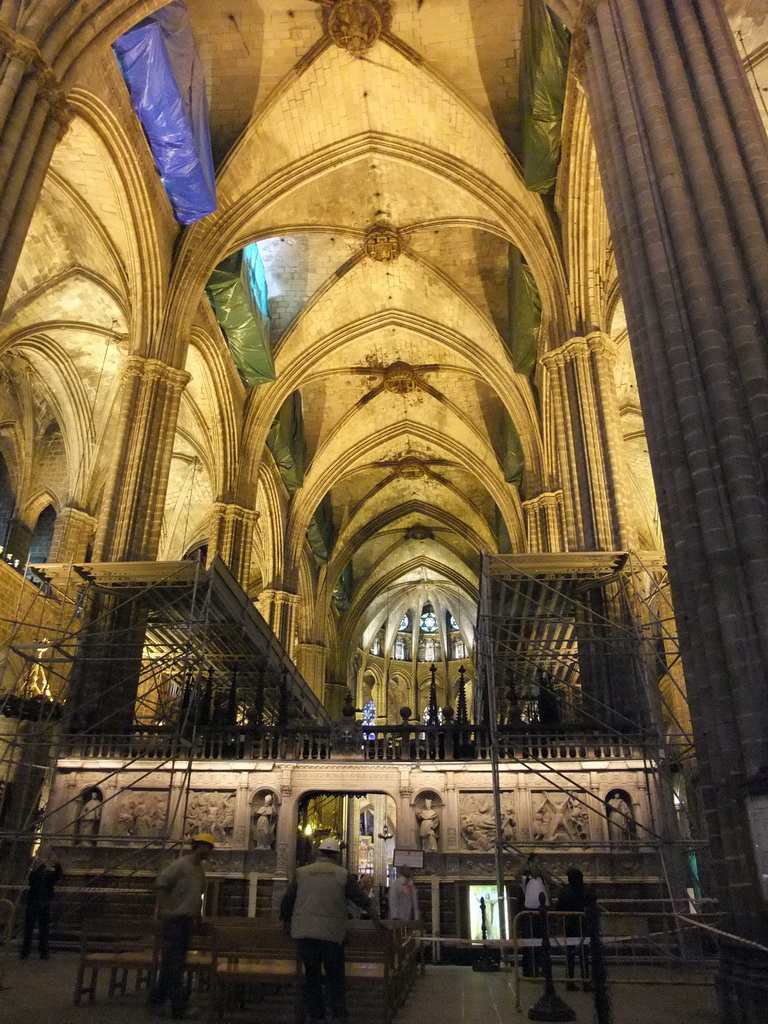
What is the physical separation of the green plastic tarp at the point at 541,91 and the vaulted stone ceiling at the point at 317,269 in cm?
40

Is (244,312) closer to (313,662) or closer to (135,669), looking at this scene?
(135,669)

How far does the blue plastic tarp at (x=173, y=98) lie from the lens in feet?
41.9

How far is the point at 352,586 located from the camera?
3362 centimetres

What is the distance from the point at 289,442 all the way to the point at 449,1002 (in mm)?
19179

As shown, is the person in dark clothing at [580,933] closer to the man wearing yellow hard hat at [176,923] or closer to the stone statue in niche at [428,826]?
the stone statue in niche at [428,826]

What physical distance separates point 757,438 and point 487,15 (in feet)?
39.5

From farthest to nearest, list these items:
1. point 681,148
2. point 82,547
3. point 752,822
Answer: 1. point 82,547
2. point 681,148
3. point 752,822

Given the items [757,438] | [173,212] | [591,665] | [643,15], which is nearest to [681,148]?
[643,15]

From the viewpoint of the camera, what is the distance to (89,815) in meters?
10.3

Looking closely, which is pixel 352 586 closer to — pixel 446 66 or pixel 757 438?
pixel 446 66

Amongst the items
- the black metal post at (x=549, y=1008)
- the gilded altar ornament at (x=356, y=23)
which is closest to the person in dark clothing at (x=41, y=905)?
the black metal post at (x=549, y=1008)

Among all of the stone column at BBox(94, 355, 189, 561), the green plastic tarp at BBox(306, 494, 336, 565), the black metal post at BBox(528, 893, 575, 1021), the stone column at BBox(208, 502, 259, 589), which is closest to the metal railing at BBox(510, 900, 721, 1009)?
the black metal post at BBox(528, 893, 575, 1021)

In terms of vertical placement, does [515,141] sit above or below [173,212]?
above

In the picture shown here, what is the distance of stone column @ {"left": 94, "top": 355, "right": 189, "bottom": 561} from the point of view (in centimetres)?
1276
